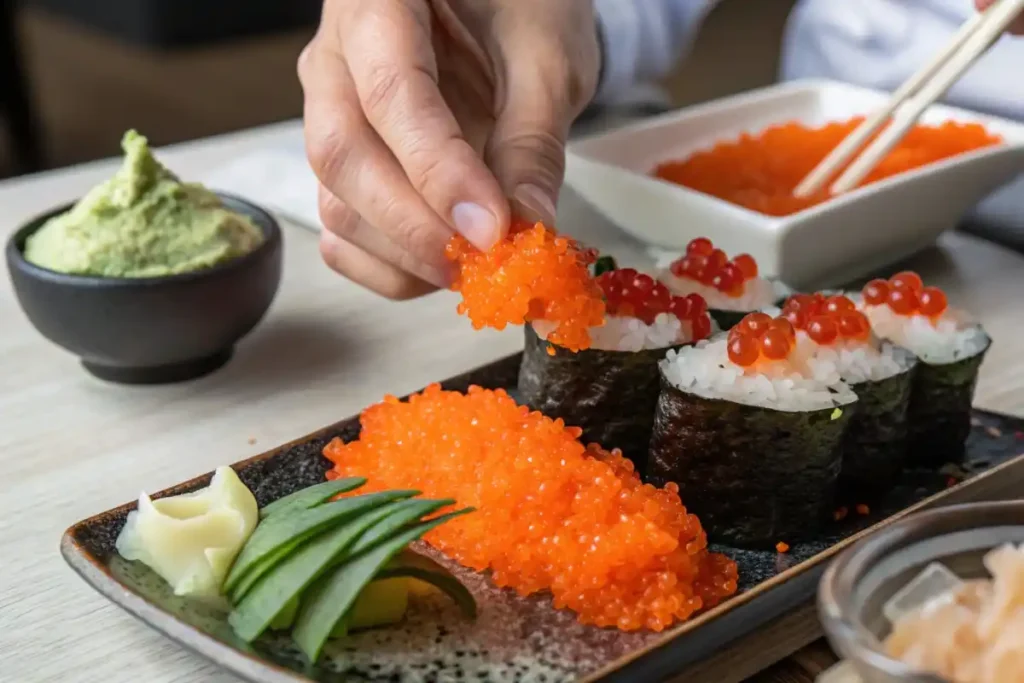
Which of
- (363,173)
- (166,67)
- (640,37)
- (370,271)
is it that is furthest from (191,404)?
(166,67)

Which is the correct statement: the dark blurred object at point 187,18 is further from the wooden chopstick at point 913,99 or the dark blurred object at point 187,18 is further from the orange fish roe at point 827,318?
the orange fish roe at point 827,318

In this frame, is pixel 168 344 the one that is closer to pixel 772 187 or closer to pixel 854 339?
pixel 854 339

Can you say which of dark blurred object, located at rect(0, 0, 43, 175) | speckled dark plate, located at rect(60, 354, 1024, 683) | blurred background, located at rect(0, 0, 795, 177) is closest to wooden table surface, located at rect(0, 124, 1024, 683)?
speckled dark plate, located at rect(60, 354, 1024, 683)

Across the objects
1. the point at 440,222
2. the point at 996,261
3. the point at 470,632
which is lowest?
the point at 996,261

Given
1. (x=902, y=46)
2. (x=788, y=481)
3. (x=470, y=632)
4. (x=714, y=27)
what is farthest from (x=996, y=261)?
(x=714, y=27)

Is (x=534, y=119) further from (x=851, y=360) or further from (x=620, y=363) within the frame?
(x=851, y=360)
